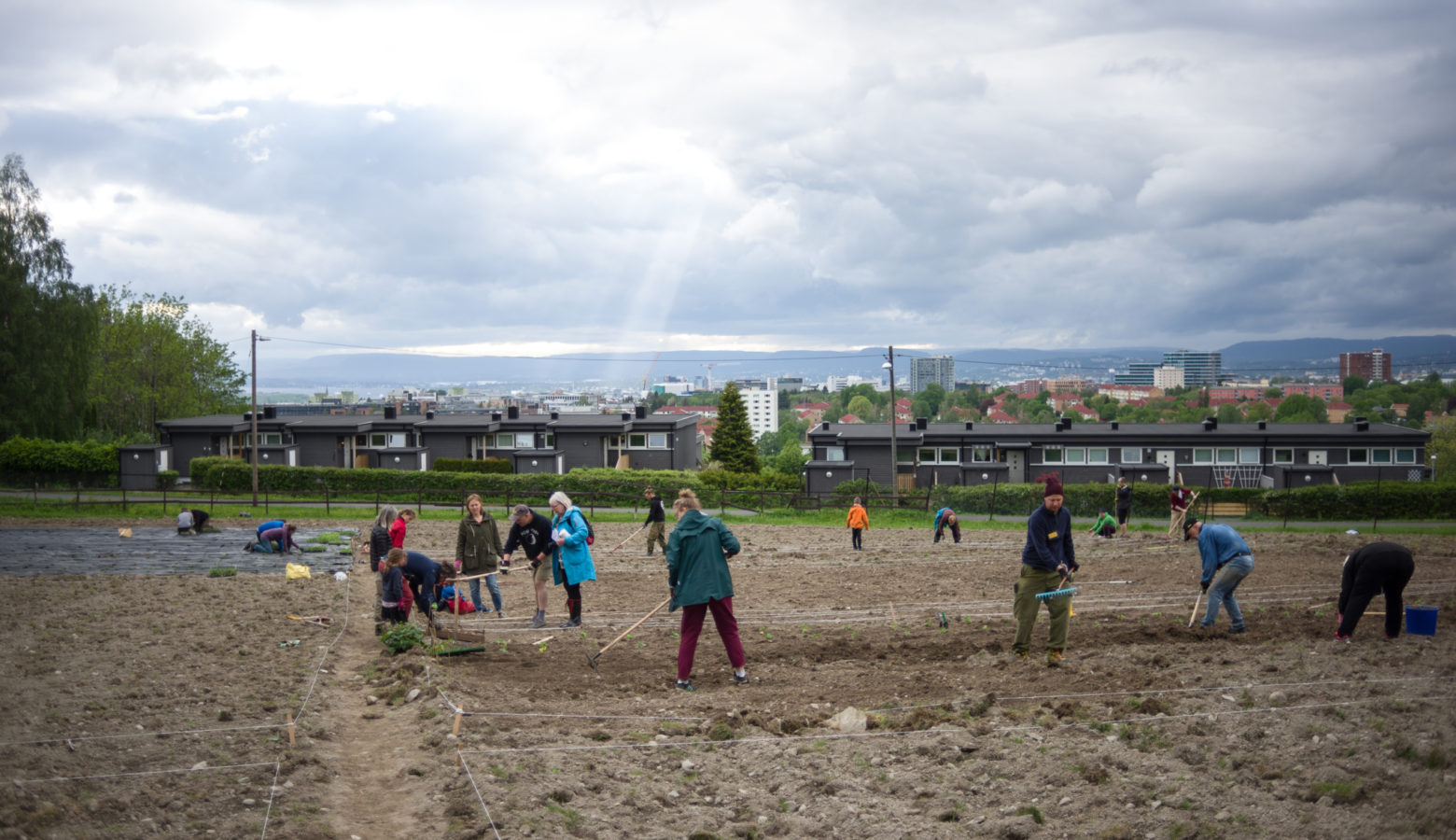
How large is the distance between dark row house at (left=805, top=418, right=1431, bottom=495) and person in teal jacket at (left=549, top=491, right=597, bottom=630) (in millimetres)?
35373

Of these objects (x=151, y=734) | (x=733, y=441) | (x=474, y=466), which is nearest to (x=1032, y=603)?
(x=151, y=734)

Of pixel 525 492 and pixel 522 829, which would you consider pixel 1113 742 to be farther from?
pixel 525 492

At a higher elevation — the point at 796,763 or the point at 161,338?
the point at 161,338

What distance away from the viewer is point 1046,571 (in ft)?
33.0

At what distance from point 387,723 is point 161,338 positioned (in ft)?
239

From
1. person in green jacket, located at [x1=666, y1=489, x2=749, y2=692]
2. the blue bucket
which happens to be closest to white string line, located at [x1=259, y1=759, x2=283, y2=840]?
person in green jacket, located at [x1=666, y1=489, x2=749, y2=692]

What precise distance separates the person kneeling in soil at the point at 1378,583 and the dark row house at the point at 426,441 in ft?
148

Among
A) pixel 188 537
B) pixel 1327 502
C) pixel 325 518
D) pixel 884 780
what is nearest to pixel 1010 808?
pixel 884 780

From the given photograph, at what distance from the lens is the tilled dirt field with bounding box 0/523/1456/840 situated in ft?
19.5

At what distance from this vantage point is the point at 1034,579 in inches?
398

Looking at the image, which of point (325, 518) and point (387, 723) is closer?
point (387, 723)

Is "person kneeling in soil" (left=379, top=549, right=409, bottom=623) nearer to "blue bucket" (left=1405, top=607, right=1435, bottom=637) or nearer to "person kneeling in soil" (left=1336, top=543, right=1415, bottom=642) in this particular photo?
"person kneeling in soil" (left=1336, top=543, right=1415, bottom=642)

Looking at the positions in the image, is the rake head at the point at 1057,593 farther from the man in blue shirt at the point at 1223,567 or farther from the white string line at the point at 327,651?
the white string line at the point at 327,651

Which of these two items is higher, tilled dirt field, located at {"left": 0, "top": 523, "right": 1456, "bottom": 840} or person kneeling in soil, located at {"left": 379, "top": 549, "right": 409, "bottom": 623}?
person kneeling in soil, located at {"left": 379, "top": 549, "right": 409, "bottom": 623}
